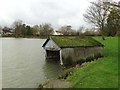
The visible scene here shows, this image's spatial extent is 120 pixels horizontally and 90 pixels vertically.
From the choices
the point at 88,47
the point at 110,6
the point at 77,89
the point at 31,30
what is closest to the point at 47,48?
the point at 88,47

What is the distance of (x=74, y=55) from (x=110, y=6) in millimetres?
9228

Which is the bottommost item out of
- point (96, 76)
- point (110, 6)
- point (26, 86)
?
point (26, 86)

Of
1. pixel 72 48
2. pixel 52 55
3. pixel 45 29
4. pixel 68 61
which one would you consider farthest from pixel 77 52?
pixel 45 29

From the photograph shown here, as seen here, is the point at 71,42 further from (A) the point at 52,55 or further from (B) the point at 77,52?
(A) the point at 52,55

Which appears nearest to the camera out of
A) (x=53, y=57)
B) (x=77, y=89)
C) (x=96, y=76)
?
(x=77, y=89)

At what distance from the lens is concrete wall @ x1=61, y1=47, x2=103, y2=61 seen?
28.8m

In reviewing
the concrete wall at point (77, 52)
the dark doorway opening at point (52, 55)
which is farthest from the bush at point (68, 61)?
the dark doorway opening at point (52, 55)

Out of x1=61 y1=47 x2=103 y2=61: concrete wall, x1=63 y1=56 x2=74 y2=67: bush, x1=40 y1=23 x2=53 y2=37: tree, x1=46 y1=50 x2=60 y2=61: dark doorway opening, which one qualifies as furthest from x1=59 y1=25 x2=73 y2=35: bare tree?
x1=63 y1=56 x2=74 y2=67: bush

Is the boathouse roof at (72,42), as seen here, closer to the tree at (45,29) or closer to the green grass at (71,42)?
the green grass at (71,42)

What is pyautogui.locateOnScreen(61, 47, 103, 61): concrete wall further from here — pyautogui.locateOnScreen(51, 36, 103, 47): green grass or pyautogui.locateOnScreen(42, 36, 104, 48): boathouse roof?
pyautogui.locateOnScreen(51, 36, 103, 47): green grass

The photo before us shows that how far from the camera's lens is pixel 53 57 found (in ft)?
118

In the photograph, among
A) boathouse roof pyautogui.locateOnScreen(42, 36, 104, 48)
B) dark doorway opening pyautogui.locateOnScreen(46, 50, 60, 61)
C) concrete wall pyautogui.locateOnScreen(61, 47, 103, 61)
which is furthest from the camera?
dark doorway opening pyautogui.locateOnScreen(46, 50, 60, 61)

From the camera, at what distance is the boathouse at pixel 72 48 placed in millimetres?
28875

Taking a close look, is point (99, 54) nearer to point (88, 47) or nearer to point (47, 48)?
point (88, 47)
